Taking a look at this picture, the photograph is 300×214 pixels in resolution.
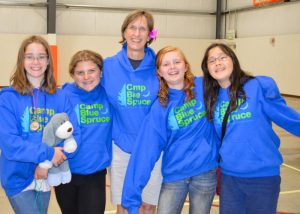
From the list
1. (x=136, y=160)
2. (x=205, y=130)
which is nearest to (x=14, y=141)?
(x=136, y=160)

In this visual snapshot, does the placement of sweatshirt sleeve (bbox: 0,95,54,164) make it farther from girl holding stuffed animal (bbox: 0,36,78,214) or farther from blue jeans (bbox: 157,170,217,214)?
blue jeans (bbox: 157,170,217,214)

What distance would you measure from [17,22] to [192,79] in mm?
13519

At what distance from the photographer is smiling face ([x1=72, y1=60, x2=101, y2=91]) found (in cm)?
274

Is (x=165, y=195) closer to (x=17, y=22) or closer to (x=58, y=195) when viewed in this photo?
(x=58, y=195)

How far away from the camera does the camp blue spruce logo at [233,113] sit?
7.73 ft

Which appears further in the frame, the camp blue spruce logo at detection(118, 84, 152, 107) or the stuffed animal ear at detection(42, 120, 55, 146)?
the camp blue spruce logo at detection(118, 84, 152, 107)

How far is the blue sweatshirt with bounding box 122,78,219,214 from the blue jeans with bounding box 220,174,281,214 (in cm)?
20

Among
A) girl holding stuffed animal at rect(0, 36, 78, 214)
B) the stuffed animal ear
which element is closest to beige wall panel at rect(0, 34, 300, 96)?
girl holding stuffed animal at rect(0, 36, 78, 214)

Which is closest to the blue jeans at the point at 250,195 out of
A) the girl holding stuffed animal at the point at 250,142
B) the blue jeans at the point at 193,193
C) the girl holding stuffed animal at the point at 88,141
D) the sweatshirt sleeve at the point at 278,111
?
the girl holding stuffed animal at the point at 250,142

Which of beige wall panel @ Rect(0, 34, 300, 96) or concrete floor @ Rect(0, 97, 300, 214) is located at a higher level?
beige wall panel @ Rect(0, 34, 300, 96)

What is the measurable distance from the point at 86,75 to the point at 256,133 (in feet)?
4.14

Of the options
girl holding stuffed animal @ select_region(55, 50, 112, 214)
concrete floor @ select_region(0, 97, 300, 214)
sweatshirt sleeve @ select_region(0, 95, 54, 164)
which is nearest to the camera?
sweatshirt sleeve @ select_region(0, 95, 54, 164)

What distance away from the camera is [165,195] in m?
2.52

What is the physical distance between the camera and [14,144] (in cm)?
226
